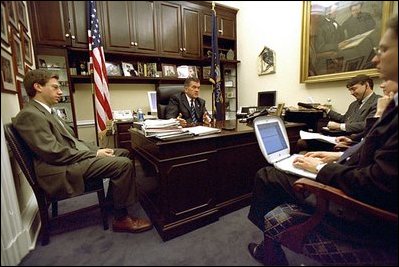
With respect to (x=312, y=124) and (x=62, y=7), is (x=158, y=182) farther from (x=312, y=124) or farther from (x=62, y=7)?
(x=312, y=124)

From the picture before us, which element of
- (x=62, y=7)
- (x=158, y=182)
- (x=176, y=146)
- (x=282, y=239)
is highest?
(x=62, y=7)

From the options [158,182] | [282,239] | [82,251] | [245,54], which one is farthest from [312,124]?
[82,251]

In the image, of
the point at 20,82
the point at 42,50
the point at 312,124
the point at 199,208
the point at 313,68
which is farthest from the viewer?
the point at 312,124

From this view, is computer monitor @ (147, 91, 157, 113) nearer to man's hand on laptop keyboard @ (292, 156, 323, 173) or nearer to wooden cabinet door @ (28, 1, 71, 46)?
wooden cabinet door @ (28, 1, 71, 46)

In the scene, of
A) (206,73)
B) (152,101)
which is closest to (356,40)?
(206,73)

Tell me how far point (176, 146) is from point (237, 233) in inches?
24.4

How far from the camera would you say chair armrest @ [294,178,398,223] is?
0.62m

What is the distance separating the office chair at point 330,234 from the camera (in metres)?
0.65

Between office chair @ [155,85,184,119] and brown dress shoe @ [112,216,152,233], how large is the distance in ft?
4.66

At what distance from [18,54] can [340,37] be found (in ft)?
4.22

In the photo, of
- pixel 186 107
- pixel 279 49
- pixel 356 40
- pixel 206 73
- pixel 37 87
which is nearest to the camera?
pixel 356 40

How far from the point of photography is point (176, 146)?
1.20 meters

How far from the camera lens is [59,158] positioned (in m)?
1.16

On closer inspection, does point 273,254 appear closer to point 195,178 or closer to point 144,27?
point 195,178
